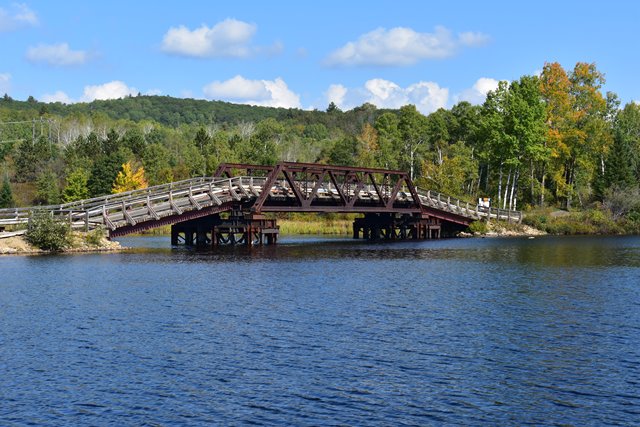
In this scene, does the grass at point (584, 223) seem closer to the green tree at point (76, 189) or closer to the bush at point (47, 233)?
the bush at point (47, 233)

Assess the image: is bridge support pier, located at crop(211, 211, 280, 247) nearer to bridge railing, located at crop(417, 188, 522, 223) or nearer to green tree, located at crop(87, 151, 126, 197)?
bridge railing, located at crop(417, 188, 522, 223)

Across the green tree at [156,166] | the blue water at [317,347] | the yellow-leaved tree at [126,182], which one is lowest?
the blue water at [317,347]

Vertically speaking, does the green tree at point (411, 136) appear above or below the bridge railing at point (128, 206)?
above

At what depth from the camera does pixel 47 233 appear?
178 feet

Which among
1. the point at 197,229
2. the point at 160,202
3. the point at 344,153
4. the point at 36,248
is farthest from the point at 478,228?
the point at 344,153

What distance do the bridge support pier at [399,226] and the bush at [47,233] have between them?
126ft

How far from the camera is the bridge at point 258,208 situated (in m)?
Answer: 58.9

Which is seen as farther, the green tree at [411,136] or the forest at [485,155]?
the green tree at [411,136]

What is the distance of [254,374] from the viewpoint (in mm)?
21688

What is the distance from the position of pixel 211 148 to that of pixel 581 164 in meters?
65.6

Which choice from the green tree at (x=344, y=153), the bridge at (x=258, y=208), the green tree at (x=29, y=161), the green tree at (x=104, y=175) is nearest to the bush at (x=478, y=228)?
the bridge at (x=258, y=208)

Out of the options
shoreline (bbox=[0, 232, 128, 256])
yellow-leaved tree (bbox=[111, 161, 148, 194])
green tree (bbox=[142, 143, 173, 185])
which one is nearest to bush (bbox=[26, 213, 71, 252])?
shoreline (bbox=[0, 232, 128, 256])

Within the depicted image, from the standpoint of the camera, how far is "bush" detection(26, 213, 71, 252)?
5425cm

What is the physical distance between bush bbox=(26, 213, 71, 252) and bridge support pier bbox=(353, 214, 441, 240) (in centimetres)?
3834
